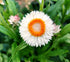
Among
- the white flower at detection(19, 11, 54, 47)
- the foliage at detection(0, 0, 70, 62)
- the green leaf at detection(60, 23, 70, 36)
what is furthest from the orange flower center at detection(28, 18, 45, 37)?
the green leaf at detection(60, 23, 70, 36)

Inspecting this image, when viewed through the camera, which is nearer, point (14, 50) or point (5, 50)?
point (14, 50)

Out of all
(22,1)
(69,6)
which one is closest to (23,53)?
(69,6)

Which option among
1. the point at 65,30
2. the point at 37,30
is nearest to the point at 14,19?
the point at 37,30

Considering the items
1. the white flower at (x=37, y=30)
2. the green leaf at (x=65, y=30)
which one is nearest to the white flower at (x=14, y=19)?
the white flower at (x=37, y=30)

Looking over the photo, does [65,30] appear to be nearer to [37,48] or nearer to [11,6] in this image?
[37,48]

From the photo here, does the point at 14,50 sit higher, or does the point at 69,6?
the point at 69,6

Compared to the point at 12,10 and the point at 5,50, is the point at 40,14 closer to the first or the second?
the point at 12,10

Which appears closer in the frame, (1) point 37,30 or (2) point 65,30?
(1) point 37,30

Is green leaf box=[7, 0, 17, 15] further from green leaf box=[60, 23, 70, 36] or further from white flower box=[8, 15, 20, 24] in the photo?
green leaf box=[60, 23, 70, 36]
